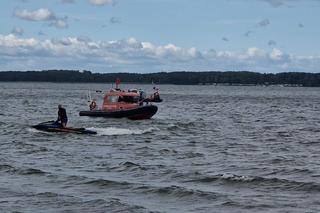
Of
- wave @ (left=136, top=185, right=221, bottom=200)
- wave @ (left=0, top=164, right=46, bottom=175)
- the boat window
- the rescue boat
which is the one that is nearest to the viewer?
wave @ (left=136, top=185, right=221, bottom=200)

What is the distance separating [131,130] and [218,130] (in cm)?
Result: 575

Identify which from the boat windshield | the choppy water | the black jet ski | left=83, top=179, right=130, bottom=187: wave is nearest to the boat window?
the boat windshield

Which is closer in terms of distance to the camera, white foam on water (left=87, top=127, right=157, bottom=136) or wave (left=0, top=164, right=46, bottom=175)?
wave (left=0, top=164, right=46, bottom=175)

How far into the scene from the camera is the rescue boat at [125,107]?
43.2m

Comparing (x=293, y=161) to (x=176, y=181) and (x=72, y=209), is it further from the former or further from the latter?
(x=72, y=209)

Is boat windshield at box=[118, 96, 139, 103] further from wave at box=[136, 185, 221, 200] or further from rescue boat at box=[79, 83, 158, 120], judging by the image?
wave at box=[136, 185, 221, 200]

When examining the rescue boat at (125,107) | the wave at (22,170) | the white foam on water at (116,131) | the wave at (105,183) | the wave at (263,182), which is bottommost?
the white foam on water at (116,131)

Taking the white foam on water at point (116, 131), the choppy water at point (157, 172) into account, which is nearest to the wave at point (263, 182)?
the choppy water at point (157, 172)

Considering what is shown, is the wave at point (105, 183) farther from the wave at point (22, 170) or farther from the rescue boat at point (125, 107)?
the rescue boat at point (125, 107)

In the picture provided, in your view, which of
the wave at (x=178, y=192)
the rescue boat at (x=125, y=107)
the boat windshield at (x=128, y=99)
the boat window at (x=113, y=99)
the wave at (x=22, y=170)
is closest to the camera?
the wave at (x=178, y=192)

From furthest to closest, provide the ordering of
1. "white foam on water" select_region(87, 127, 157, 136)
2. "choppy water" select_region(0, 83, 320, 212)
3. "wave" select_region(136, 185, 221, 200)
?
"white foam on water" select_region(87, 127, 157, 136), "wave" select_region(136, 185, 221, 200), "choppy water" select_region(0, 83, 320, 212)

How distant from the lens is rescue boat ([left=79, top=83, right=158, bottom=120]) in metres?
43.2

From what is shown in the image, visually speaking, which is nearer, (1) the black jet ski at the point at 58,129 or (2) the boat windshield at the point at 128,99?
(1) the black jet ski at the point at 58,129

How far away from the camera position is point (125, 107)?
4506cm
